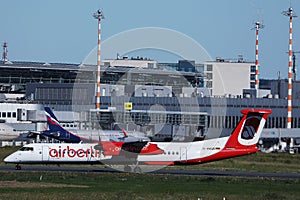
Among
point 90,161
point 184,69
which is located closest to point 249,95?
point 184,69

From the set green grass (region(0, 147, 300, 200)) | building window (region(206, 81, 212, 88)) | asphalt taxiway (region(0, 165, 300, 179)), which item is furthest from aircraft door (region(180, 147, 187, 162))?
building window (region(206, 81, 212, 88))

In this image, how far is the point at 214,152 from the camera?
6056cm

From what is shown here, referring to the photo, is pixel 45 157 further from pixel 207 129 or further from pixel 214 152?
pixel 207 129

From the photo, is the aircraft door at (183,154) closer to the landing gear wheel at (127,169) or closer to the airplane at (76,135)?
the landing gear wheel at (127,169)

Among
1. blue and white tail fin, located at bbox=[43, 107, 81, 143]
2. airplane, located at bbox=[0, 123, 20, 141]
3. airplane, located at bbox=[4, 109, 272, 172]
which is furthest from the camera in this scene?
airplane, located at bbox=[0, 123, 20, 141]

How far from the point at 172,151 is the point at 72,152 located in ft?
25.9

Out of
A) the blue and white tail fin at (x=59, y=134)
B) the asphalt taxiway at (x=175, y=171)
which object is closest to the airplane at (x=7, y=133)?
the blue and white tail fin at (x=59, y=134)

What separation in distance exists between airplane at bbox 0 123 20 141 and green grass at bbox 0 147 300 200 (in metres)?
55.2

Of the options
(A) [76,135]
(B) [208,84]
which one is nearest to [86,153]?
(A) [76,135]

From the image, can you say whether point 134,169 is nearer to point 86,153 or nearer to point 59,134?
point 86,153

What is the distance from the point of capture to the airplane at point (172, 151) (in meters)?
60.2

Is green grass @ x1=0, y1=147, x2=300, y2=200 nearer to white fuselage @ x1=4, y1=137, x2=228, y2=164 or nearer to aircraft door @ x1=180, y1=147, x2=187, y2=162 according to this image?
white fuselage @ x1=4, y1=137, x2=228, y2=164

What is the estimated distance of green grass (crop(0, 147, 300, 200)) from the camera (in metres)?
41.6

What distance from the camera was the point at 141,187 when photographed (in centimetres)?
4706
